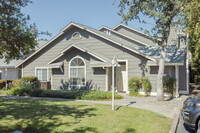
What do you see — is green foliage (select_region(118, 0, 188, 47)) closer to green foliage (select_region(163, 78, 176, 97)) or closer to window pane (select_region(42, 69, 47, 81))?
green foliage (select_region(163, 78, 176, 97))

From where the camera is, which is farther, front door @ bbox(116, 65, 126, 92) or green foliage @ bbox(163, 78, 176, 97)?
front door @ bbox(116, 65, 126, 92)

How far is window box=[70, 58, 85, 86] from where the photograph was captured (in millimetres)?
17078

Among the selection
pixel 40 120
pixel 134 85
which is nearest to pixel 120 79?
pixel 134 85

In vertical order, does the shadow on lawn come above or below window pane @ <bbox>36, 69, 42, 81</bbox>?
below

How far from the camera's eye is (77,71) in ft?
56.7

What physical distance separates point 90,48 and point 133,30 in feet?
35.0

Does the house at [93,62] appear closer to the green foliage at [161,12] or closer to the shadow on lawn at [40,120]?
the green foliage at [161,12]

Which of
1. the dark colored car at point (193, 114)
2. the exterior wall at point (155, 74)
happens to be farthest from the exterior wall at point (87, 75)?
the dark colored car at point (193, 114)

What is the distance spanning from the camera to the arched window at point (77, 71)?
1708 centimetres

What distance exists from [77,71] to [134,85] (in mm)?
5621

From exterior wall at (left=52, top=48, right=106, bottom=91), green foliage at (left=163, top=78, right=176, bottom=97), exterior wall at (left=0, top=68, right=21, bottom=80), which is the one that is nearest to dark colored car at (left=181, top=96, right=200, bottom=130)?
green foliage at (left=163, top=78, right=176, bottom=97)

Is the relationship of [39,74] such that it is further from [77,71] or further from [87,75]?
[87,75]

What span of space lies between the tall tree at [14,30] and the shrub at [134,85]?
8.81 metres

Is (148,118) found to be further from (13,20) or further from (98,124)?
(13,20)
